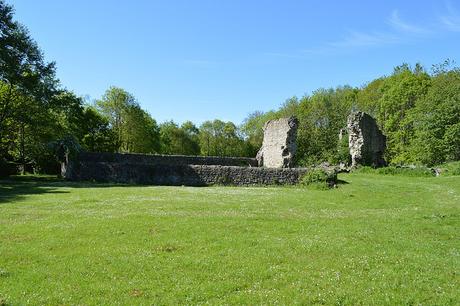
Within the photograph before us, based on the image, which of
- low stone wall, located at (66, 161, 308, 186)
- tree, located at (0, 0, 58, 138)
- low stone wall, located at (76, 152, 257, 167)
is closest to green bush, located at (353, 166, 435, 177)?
low stone wall, located at (66, 161, 308, 186)

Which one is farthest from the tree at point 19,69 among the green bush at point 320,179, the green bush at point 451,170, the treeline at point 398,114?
Answer: the green bush at point 451,170

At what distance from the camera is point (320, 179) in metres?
29.7

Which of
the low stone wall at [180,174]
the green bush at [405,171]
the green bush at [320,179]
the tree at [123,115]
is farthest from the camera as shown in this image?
the tree at [123,115]

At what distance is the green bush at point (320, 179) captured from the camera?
95.2 feet

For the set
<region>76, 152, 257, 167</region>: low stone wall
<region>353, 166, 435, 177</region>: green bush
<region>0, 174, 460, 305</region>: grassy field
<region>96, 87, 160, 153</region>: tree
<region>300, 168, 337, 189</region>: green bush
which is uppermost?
<region>96, 87, 160, 153</region>: tree

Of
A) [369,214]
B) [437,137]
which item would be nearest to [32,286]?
[369,214]

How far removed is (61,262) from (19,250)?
184cm

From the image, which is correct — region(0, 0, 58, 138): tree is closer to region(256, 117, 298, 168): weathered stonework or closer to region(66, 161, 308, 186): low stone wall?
region(66, 161, 308, 186): low stone wall

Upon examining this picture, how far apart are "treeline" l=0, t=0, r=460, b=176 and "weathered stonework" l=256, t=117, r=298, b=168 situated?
8.18 metres

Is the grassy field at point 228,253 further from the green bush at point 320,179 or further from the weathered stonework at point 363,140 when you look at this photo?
the weathered stonework at point 363,140

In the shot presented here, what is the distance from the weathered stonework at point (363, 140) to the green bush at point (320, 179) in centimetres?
1260

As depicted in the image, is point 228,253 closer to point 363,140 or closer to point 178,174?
point 178,174

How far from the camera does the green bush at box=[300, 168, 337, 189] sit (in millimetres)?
29020

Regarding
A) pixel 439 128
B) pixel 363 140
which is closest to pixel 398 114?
pixel 439 128
